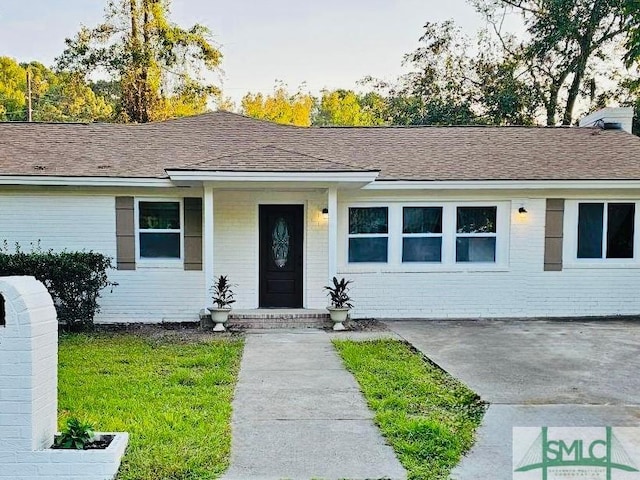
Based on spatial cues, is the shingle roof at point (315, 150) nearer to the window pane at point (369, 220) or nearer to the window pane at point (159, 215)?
the window pane at point (159, 215)

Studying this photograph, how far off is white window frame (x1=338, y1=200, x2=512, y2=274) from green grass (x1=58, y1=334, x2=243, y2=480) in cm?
337

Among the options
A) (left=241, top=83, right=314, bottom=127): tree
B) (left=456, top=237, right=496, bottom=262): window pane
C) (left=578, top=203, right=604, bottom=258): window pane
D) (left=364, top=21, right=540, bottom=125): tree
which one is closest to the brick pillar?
(left=456, top=237, right=496, bottom=262): window pane

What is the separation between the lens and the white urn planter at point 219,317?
30.0 feet

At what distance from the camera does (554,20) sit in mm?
19328

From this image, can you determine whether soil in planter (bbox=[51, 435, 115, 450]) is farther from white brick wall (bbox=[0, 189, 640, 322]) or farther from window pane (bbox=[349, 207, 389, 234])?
window pane (bbox=[349, 207, 389, 234])

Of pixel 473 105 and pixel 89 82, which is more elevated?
pixel 89 82

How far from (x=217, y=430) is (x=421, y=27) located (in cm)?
2162

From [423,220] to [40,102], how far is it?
3212 cm

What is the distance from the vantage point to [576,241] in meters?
10.6

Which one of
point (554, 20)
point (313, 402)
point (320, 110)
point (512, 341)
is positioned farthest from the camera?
point (320, 110)

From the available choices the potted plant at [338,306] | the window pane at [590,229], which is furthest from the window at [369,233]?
the window pane at [590,229]

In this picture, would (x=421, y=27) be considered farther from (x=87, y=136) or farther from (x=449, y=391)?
(x=449, y=391)

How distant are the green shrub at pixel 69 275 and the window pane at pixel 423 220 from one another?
5.69 m

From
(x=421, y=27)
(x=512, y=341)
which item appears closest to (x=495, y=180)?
(x=512, y=341)
